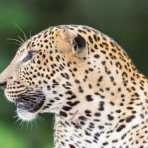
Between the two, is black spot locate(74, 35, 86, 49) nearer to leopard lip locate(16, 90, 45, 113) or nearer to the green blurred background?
leopard lip locate(16, 90, 45, 113)

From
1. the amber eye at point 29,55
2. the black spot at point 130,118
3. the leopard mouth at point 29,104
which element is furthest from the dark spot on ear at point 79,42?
the black spot at point 130,118

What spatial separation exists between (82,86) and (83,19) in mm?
11120

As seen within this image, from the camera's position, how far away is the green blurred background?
19047 mm

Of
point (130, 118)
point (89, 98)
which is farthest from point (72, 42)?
point (130, 118)

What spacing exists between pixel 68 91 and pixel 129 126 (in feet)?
2.08

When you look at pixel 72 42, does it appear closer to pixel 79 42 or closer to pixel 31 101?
pixel 79 42

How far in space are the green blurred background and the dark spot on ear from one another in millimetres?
8908

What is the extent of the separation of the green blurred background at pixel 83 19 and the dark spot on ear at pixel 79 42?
8908 millimetres

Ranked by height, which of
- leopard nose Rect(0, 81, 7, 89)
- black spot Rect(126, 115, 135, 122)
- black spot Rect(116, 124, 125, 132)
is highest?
leopard nose Rect(0, 81, 7, 89)

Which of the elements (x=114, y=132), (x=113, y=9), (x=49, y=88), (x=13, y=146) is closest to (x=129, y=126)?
(x=114, y=132)

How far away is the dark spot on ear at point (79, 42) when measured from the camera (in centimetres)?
938

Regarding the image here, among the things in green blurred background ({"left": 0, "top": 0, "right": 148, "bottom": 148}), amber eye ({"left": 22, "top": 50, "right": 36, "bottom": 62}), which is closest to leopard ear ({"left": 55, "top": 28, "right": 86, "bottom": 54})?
amber eye ({"left": 22, "top": 50, "right": 36, "bottom": 62})

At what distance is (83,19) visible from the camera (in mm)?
20562

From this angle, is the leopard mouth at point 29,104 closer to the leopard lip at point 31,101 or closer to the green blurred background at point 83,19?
the leopard lip at point 31,101
